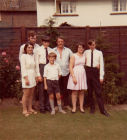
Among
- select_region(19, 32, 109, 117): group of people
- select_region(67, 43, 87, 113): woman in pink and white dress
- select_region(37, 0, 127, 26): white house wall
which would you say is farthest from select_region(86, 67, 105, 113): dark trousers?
select_region(37, 0, 127, 26): white house wall

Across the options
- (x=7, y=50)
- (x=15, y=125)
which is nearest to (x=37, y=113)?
(x=15, y=125)

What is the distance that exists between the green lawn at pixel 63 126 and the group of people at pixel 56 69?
0.28 meters

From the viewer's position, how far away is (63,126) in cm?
475

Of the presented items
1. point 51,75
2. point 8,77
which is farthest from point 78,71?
point 8,77

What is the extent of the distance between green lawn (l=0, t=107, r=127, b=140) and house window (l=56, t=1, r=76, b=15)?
1151cm

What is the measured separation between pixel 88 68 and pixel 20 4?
19.8 metres

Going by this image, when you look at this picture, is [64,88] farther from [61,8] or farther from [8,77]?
[61,8]

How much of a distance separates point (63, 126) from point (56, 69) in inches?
53.6

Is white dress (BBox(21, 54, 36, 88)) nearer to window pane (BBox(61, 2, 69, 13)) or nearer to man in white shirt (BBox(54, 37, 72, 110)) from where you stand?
man in white shirt (BBox(54, 37, 72, 110))

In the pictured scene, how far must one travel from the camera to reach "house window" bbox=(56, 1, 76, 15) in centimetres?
1591

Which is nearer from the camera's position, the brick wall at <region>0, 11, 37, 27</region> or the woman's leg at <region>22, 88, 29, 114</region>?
the woman's leg at <region>22, 88, 29, 114</region>

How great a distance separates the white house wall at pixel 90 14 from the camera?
1546 cm

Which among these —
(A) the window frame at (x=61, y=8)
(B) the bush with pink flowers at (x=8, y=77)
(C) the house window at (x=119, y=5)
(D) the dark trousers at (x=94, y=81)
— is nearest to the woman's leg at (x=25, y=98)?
(B) the bush with pink flowers at (x=8, y=77)

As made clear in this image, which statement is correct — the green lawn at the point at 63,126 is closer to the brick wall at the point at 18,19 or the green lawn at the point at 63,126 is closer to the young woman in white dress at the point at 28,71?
the young woman in white dress at the point at 28,71
